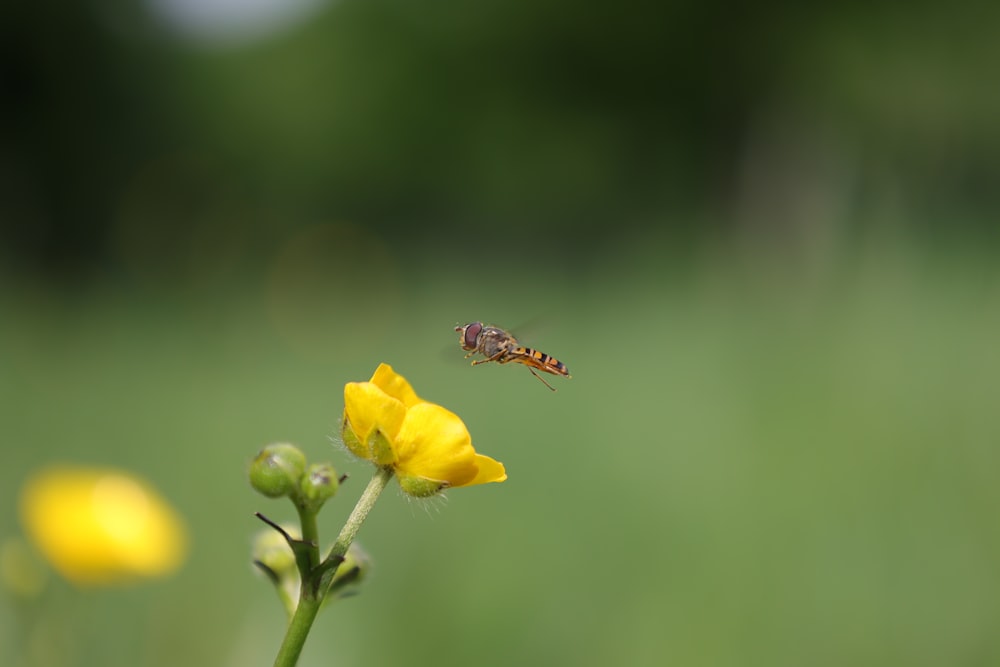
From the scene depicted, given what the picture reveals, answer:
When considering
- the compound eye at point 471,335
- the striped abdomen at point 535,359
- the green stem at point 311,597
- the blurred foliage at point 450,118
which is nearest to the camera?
the green stem at point 311,597

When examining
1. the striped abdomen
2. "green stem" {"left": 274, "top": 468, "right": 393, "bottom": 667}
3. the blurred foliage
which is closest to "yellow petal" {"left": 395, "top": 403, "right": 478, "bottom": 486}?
"green stem" {"left": 274, "top": 468, "right": 393, "bottom": 667}

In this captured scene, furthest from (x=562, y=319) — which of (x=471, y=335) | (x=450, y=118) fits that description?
(x=450, y=118)

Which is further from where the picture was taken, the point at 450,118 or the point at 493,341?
the point at 450,118

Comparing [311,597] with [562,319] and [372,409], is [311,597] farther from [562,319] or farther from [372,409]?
[562,319]

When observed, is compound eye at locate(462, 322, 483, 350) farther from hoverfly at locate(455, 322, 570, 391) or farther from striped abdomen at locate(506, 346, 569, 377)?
striped abdomen at locate(506, 346, 569, 377)

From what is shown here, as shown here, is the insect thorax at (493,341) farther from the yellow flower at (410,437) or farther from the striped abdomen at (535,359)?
the yellow flower at (410,437)

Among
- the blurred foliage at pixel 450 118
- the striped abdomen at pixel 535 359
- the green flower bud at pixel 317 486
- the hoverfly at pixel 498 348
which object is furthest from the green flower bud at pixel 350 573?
the blurred foliage at pixel 450 118
